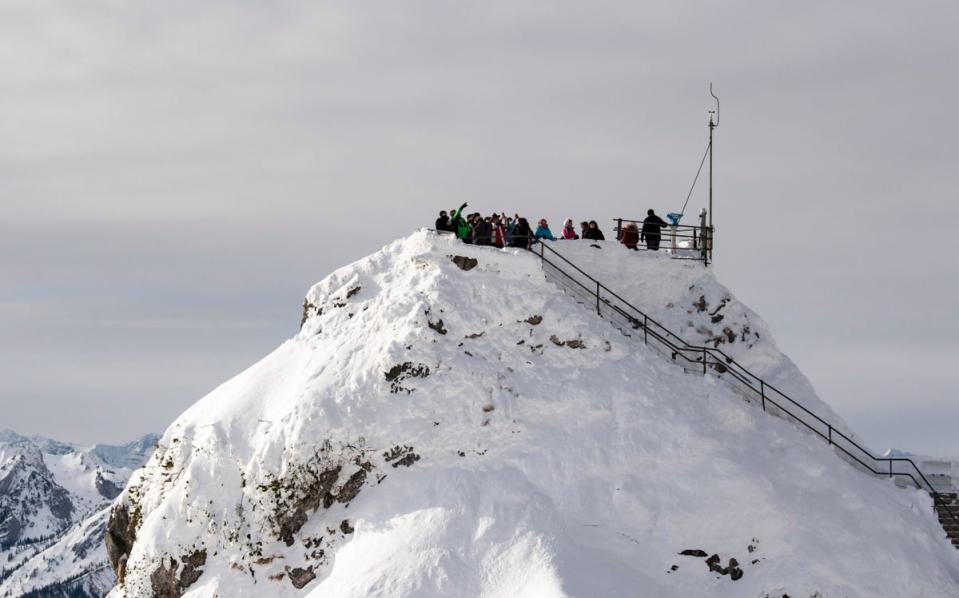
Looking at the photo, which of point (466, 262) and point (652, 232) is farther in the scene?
point (652, 232)

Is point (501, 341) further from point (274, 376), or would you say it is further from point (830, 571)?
point (830, 571)

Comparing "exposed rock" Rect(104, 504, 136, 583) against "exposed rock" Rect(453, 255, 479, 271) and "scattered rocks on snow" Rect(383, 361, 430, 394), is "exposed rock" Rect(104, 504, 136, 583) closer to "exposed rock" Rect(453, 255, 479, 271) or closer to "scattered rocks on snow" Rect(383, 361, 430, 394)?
"scattered rocks on snow" Rect(383, 361, 430, 394)

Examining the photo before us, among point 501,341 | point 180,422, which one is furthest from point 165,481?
point 501,341

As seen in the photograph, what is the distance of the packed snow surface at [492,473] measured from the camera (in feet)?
95.6

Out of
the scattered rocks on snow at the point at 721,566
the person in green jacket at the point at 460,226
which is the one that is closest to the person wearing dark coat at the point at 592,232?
the person in green jacket at the point at 460,226

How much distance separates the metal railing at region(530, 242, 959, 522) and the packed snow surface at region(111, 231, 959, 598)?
97 centimetres

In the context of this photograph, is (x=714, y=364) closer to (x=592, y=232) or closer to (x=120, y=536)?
(x=592, y=232)

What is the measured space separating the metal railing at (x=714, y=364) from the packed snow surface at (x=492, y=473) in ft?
3.18

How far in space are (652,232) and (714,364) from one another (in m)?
6.71

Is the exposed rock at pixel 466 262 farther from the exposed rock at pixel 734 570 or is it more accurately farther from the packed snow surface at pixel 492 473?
the exposed rock at pixel 734 570

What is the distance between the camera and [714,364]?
3566 cm

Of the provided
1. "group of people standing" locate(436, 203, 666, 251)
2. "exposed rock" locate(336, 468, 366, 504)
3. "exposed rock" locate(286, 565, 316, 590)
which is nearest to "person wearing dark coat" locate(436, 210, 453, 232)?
"group of people standing" locate(436, 203, 666, 251)

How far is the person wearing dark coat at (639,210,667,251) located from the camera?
4038cm

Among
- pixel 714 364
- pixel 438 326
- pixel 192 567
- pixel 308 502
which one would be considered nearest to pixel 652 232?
pixel 714 364
